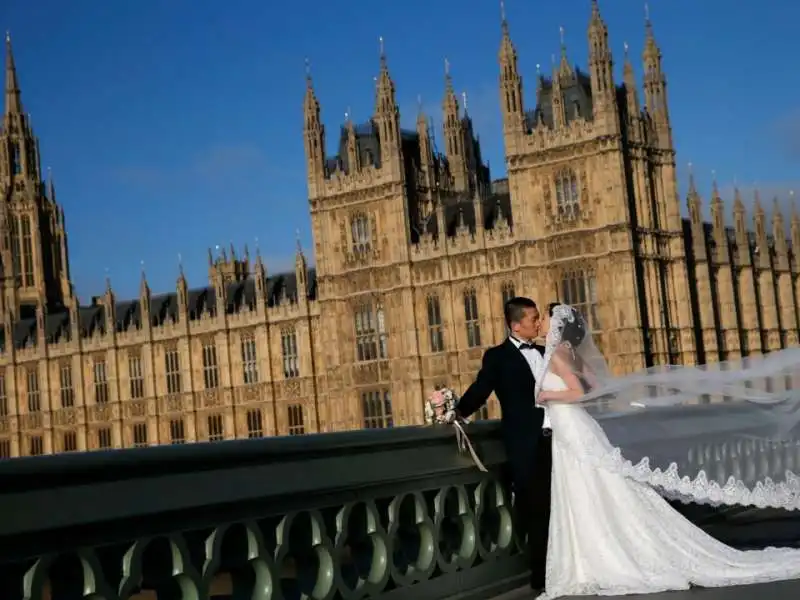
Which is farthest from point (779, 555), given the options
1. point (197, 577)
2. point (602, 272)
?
point (602, 272)

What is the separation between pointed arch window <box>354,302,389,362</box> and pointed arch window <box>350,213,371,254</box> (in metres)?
1.97

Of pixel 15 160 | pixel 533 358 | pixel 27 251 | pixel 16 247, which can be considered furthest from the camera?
pixel 15 160

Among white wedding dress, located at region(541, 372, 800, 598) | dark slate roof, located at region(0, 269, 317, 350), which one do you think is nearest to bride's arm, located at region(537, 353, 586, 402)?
white wedding dress, located at region(541, 372, 800, 598)

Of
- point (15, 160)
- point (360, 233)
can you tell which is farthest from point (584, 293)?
point (15, 160)

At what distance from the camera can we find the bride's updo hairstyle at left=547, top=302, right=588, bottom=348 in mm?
7926

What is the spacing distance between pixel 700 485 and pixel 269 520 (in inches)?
122

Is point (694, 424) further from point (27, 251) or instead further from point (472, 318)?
point (27, 251)

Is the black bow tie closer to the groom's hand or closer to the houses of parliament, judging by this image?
the groom's hand

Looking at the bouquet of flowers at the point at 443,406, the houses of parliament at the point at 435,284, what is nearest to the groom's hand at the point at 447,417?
the bouquet of flowers at the point at 443,406

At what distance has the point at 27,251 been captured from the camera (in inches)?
2721

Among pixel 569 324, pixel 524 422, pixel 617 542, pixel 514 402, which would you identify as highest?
pixel 569 324

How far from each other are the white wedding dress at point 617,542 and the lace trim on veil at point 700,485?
45mm

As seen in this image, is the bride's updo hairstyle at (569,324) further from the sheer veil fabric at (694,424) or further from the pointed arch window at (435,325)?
the pointed arch window at (435,325)

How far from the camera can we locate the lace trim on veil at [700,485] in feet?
25.0
